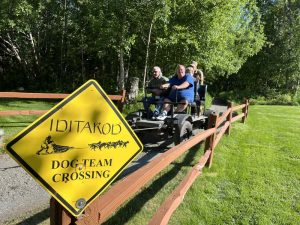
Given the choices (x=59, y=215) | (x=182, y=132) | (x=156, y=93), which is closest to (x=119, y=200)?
(x=59, y=215)

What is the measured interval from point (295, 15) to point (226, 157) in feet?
79.7

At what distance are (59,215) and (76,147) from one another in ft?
1.29

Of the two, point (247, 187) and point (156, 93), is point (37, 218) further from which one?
point (156, 93)

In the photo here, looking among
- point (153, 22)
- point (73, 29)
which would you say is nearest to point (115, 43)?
point (153, 22)

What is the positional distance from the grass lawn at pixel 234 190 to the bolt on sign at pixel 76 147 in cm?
215

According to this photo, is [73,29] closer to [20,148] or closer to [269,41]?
[269,41]

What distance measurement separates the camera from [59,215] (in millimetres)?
2119

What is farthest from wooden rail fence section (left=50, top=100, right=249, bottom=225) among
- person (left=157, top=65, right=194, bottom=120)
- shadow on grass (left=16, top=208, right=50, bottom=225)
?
person (left=157, top=65, right=194, bottom=120)

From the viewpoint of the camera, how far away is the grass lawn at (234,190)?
15.2ft

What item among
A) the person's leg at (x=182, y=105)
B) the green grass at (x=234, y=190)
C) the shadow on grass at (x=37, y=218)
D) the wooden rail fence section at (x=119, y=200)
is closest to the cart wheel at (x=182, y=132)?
the green grass at (x=234, y=190)

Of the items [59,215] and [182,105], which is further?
[182,105]

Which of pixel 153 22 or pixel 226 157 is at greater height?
pixel 153 22

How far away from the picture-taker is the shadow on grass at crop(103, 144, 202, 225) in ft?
14.2

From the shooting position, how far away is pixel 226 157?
739cm
